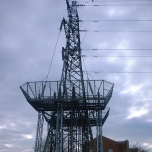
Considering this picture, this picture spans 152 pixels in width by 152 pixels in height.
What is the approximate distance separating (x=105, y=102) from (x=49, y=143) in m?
7.96

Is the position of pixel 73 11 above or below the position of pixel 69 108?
above

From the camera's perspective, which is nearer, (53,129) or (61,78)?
(61,78)

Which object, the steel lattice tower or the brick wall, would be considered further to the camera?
the brick wall

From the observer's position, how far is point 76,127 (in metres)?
25.0

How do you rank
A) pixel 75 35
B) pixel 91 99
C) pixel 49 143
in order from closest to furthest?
pixel 91 99, pixel 49 143, pixel 75 35

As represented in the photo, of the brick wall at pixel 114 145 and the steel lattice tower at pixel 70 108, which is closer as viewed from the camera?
the steel lattice tower at pixel 70 108

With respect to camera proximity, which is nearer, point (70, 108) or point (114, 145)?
point (70, 108)

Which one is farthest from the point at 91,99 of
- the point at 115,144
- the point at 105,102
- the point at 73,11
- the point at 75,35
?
the point at 115,144

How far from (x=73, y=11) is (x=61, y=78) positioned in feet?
31.4

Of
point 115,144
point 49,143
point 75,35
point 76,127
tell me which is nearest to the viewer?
point 76,127

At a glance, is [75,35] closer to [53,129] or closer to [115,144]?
[53,129]

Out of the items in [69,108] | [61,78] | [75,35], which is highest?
[75,35]

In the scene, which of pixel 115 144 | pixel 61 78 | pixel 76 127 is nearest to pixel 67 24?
pixel 61 78

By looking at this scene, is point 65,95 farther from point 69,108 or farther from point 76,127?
point 76,127
